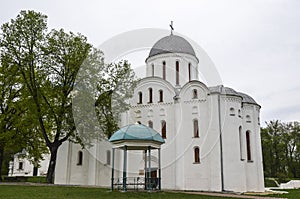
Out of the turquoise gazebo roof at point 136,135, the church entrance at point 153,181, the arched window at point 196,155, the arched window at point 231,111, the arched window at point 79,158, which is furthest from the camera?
the arched window at point 79,158

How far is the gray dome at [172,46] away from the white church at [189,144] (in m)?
1.71

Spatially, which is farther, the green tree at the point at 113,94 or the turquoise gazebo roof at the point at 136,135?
the green tree at the point at 113,94

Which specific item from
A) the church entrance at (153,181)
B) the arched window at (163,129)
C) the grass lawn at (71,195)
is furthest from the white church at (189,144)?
the grass lawn at (71,195)

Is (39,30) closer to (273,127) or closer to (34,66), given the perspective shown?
(34,66)

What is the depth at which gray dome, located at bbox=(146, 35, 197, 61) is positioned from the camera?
31.6 metres

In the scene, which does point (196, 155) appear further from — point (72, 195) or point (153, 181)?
A: point (72, 195)

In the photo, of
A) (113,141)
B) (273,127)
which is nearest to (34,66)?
(113,141)

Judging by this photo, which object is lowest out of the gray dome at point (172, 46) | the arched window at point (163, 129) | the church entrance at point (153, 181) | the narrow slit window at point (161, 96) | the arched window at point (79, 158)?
the church entrance at point (153, 181)

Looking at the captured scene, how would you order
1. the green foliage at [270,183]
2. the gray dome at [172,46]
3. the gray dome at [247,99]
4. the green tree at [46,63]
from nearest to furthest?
the green tree at [46,63] < the gray dome at [247,99] < the gray dome at [172,46] < the green foliage at [270,183]

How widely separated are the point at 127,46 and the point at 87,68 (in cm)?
442

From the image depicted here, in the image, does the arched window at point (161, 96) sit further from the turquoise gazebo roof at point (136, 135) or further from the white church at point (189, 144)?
the turquoise gazebo roof at point (136, 135)

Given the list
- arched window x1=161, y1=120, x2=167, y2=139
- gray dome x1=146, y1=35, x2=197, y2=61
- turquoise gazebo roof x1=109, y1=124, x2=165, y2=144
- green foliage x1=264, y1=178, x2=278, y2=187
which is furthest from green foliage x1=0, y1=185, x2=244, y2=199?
green foliage x1=264, y1=178, x2=278, y2=187

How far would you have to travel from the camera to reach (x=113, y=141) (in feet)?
61.5

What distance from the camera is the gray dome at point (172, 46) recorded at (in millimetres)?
31581
